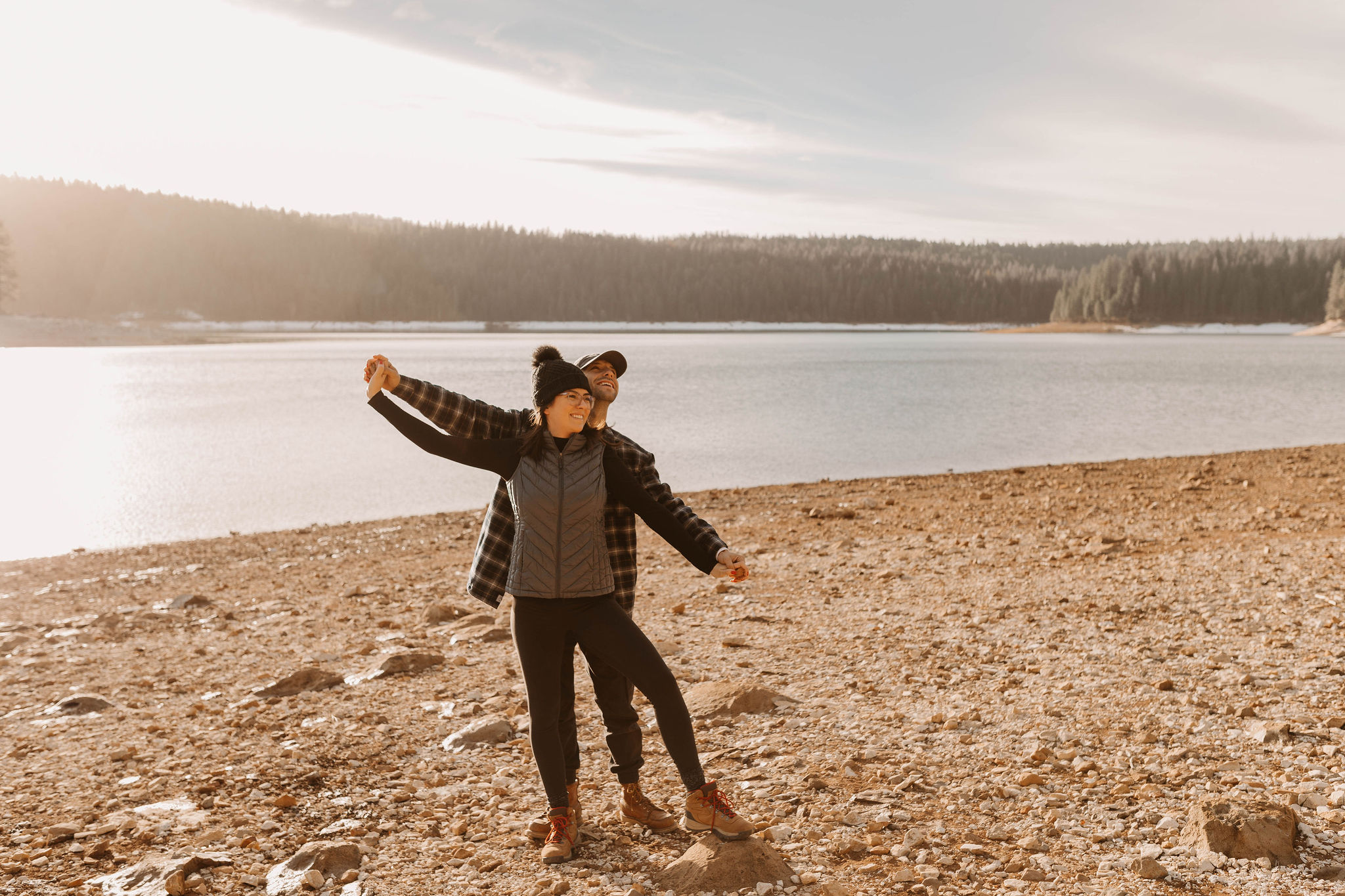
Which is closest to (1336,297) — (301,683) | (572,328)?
(572,328)

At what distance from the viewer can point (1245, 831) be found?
3723 millimetres

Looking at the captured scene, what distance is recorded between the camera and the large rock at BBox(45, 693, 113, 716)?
5.98 m

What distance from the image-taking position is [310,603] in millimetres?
8875

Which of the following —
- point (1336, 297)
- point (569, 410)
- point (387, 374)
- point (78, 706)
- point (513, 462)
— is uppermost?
point (1336, 297)

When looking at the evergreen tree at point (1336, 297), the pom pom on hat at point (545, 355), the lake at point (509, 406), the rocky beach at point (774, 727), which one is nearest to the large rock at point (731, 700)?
the rocky beach at point (774, 727)

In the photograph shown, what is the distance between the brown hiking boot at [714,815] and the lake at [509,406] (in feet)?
39.2

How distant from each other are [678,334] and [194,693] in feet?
423

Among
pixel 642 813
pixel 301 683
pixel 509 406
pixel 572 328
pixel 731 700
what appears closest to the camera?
pixel 642 813

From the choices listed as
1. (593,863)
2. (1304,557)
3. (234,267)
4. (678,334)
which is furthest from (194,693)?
(234,267)

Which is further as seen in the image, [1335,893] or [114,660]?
[114,660]

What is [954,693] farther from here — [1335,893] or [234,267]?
[234,267]

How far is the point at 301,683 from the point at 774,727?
3126 mm

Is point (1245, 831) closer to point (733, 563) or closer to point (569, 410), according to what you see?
point (733, 563)

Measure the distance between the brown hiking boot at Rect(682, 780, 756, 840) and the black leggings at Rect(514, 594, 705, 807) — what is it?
0.16 ft
